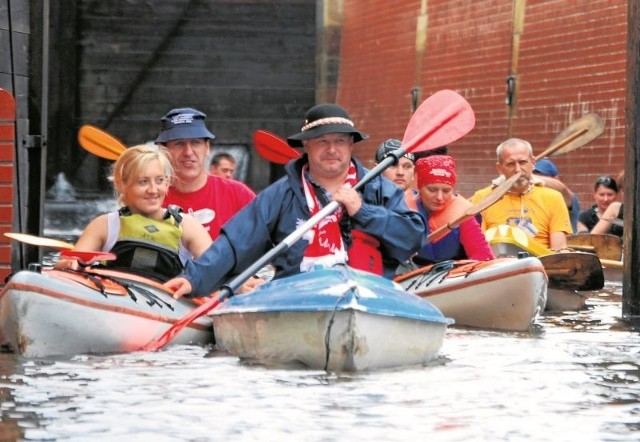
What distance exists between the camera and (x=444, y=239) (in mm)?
10250

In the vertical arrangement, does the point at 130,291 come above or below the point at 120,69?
below

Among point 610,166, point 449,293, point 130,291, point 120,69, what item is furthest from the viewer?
point 120,69

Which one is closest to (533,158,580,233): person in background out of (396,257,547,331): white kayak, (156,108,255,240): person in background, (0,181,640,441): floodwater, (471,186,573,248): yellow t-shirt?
(471,186,573,248): yellow t-shirt

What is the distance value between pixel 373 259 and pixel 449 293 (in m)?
1.43

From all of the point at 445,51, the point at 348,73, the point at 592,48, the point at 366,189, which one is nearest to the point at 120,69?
the point at 348,73

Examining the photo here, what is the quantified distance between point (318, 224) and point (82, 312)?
4.11 feet

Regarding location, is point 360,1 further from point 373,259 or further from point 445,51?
point 373,259

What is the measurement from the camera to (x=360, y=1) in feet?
73.7

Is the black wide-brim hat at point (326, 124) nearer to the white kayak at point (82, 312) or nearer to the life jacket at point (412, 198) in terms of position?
the white kayak at point (82, 312)

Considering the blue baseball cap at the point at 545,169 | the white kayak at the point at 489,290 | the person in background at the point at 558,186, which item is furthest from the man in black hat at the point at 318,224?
the blue baseball cap at the point at 545,169

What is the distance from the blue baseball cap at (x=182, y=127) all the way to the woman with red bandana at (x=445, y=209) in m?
1.37

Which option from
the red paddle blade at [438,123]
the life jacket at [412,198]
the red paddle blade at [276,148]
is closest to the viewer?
the red paddle blade at [438,123]

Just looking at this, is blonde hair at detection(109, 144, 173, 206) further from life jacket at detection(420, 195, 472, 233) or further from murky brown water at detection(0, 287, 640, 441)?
life jacket at detection(420, 195, 472, 233)

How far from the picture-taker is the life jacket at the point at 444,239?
33.2 feet
